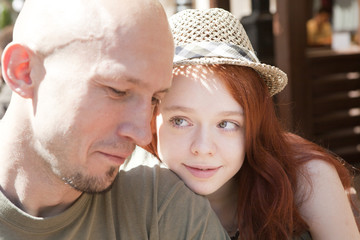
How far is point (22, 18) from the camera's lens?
174cm

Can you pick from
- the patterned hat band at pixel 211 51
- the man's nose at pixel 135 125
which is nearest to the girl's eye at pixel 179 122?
the patterned hat band at pixel 211 51

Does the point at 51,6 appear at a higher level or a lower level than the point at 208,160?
higher

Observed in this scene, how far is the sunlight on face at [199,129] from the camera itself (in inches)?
73.6

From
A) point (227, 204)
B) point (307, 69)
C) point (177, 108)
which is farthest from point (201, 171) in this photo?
point (307, 69)

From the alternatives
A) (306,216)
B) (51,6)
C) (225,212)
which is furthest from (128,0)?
(306,216)

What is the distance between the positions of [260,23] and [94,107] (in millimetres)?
3820

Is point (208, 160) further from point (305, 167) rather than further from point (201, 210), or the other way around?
point (305, 167)

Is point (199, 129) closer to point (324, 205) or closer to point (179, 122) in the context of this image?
point (179, 122)

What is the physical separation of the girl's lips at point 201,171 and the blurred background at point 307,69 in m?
2.59

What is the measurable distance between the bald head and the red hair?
19.5 inches

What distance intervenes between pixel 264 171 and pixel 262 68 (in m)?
0.48

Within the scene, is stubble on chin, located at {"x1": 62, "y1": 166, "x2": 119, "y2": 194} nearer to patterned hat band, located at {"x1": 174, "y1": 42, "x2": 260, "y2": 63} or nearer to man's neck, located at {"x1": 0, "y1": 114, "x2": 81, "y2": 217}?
man's neck, located at {"x1": 0, "y1": 114, "x2": 81, "y2": 217}

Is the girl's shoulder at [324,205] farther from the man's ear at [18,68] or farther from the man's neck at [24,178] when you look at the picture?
the man's ear at [18,68]

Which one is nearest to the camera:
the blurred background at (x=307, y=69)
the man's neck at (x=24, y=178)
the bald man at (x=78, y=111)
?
the bald man at (x=78, y=111)
